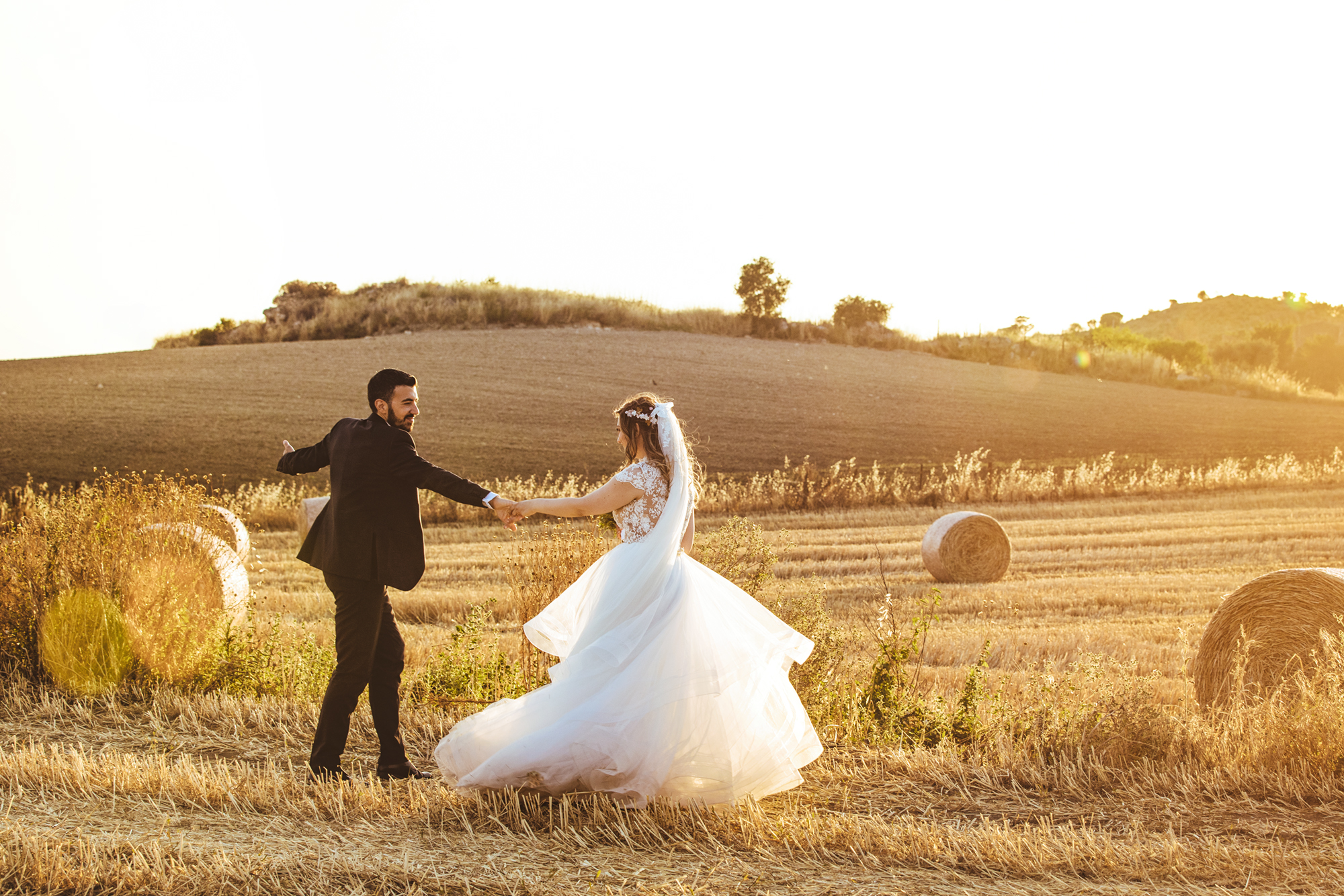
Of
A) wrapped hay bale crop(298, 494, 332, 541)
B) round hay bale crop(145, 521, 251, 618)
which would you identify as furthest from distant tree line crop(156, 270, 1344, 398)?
round hay bale crop(145, 521, 251, 618)

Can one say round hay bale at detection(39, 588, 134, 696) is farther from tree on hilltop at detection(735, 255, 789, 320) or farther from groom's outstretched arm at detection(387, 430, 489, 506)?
tree on hilltop at detection(735, 255, 789, 320)

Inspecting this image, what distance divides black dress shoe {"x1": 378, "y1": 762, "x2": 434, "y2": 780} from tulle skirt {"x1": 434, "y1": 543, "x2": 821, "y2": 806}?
703mm

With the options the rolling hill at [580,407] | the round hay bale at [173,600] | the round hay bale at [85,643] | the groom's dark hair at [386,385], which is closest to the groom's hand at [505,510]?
the groom's dark hair at [386,385]

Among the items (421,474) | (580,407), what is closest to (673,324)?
(580,407)

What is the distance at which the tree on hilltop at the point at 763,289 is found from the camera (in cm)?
6850

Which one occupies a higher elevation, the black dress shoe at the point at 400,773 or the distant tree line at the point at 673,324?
the distant tree line at the point at 673,324

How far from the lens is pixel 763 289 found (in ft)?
225

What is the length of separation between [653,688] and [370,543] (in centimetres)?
189

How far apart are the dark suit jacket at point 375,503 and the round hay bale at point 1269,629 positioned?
605 cm

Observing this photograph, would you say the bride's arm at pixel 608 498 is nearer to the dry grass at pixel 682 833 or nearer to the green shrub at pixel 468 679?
the dry grass at pixel 682 833

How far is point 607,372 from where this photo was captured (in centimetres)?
4594

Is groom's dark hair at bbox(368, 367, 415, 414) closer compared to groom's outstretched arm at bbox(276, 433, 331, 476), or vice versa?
groom's dark hair at bbox(368, 367, 415, 414)

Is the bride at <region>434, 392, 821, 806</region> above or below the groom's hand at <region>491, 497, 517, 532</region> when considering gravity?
below

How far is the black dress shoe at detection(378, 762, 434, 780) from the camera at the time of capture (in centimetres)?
564
